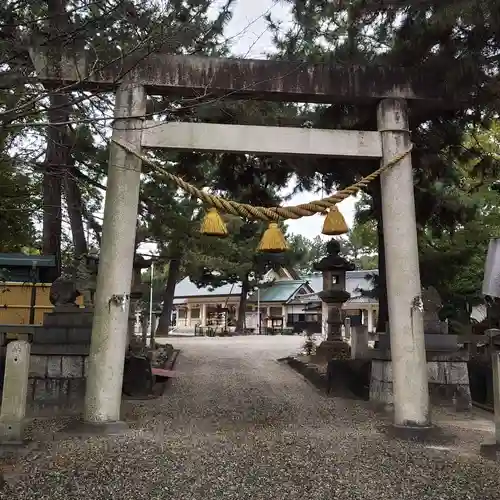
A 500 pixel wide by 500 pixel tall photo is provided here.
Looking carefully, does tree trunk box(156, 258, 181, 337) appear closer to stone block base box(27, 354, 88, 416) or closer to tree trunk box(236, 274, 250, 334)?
tree trunk box(236, 274, 250, 334)

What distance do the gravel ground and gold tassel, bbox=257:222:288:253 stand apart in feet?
6.89

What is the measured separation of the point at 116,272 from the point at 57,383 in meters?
2.31

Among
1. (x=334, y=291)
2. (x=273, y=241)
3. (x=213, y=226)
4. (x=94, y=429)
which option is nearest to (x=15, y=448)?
(x=94, y=429)

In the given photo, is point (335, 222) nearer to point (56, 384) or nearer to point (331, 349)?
point (56, 384)

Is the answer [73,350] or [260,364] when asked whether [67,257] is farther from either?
[73,350]

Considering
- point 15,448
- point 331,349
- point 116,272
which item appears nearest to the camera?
point 15,448

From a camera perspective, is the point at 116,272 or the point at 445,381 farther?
the point at 445,381

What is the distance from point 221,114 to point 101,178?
4670 mm

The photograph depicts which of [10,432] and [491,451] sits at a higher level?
[10,432]

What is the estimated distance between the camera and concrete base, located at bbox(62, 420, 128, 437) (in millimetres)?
5477

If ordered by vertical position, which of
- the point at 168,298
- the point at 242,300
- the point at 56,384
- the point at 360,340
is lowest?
the point at 56,384

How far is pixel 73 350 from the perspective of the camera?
7.06 meters

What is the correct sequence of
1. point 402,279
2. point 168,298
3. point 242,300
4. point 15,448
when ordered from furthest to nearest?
point 242,300 < point 168,298 < point 402,279 < point 15,448

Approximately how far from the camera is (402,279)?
5.93 metres
